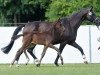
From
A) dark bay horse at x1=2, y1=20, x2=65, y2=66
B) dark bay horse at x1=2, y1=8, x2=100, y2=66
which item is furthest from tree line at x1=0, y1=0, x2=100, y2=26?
dark bay horse at x1=2, y1=20, x2=65, y2=66

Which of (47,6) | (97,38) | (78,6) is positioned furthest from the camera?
(47,6)

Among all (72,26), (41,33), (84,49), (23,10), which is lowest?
(23,10)

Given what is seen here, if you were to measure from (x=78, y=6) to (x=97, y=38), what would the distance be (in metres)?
9.50

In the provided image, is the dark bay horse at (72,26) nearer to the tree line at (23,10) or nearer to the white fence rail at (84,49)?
the white fence rail at (84,49)

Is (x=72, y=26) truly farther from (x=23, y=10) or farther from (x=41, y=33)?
(x=23, y=10)

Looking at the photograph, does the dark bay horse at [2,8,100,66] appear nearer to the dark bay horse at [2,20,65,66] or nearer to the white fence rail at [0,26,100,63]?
the dark bay horse at [2,20,65,66]

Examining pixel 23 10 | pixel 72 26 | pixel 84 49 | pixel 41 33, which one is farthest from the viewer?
pixel 23 10

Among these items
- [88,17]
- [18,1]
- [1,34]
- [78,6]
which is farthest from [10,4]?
[88,17]

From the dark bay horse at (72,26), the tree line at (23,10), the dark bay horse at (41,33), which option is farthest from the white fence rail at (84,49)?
the tree line at (23,10)

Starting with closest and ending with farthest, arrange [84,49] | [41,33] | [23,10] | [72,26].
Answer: [41,33] < [72,26] < [84,49] < [23,10]

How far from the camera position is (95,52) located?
30297 mm

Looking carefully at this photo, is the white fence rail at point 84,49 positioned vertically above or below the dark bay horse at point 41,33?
below

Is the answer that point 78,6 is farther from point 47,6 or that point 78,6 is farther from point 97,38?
point 97,38

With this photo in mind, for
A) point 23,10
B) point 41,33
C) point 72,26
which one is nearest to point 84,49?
point 72,26
